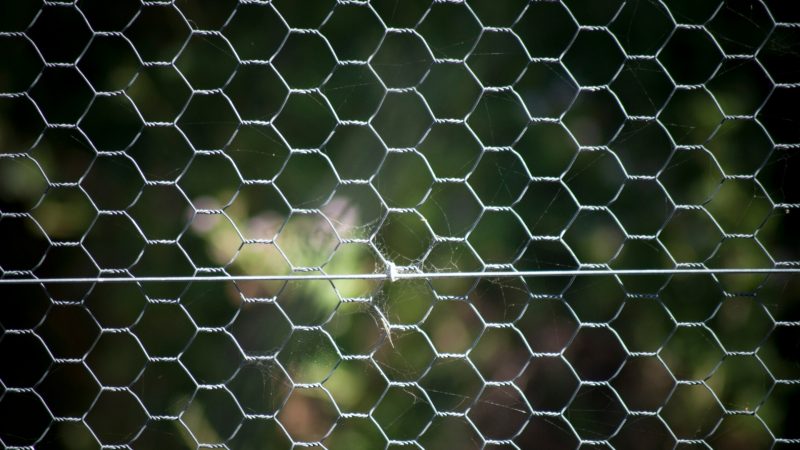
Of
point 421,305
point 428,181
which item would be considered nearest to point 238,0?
point 428,181

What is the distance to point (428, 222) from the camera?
1155 millimetres

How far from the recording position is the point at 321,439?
116 centimetres

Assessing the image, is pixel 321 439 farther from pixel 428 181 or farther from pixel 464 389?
pixel 428 181

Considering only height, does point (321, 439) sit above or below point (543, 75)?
below

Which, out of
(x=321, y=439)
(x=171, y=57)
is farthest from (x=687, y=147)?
(x=171, y=57)

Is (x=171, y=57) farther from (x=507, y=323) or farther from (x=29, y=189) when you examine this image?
(x=507, y=323)

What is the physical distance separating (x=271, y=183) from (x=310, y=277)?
265 mm

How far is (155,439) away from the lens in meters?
1.19

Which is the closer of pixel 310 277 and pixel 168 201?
pixel 310 277

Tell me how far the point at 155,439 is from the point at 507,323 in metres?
0.63

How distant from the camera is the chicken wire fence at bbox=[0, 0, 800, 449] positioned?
1151mm

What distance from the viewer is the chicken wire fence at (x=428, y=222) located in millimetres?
1151

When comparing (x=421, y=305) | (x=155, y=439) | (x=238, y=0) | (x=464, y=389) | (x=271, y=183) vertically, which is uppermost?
(x=238, y=0)

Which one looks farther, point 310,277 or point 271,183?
point 271,183
